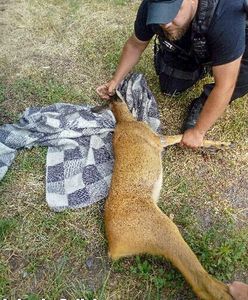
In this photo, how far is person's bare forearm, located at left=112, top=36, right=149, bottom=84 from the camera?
3684 millimetres

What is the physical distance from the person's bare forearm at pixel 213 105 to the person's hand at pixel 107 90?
2.77ft

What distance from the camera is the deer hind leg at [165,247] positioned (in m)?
2.53

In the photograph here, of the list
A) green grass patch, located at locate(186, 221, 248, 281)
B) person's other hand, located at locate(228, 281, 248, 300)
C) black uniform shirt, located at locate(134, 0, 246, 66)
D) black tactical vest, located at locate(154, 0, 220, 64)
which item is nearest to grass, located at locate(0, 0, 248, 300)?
green grass patch, located at locate(186, 221, 248, 281)

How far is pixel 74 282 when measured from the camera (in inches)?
115

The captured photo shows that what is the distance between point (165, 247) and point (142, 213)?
284 mm

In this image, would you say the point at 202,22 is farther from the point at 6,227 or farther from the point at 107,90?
the point at 6,227

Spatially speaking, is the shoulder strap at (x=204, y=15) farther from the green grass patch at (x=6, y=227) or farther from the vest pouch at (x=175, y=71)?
the green grass patch at (x=6, y=227)

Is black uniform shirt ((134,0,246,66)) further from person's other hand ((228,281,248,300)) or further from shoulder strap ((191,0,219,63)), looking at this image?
person's other hand ((228,281,248,300))

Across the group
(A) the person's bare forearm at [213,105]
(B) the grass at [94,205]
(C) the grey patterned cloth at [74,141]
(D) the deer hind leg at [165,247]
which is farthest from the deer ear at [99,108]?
(D) the deer hind leg at [165,247]

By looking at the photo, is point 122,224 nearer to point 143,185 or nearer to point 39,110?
point 143,185

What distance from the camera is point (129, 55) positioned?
3.77 m

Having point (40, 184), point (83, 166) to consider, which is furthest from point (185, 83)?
point (40, 184)

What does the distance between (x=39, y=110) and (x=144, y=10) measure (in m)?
1.24

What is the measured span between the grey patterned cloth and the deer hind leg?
59cm
